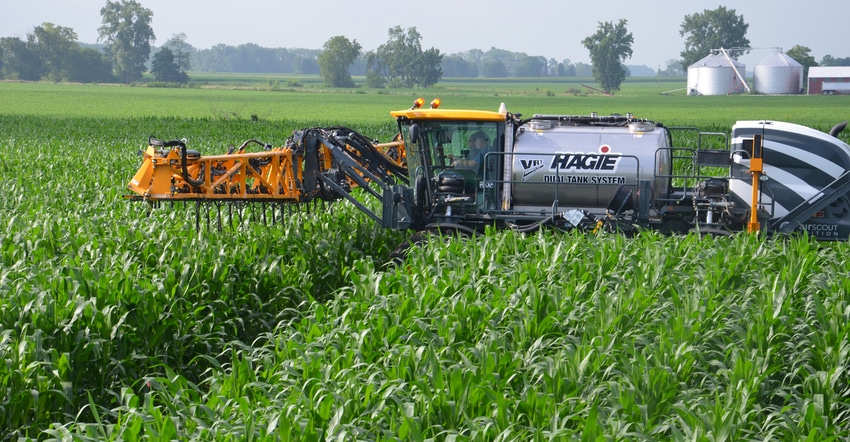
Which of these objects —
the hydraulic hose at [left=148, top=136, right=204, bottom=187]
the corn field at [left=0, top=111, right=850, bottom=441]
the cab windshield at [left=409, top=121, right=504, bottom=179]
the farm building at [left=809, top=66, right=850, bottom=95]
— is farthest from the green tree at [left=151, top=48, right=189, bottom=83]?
the corn field at [left=0, top=111, right=850, bottom=441]

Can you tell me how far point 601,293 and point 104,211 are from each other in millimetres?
9863

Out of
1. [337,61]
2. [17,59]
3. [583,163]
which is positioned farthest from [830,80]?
[17,59]

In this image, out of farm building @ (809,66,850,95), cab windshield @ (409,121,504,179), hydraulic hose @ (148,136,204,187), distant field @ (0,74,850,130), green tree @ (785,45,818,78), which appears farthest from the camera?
green tree @ (785,45,818,78)

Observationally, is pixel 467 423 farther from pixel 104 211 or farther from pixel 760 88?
pixel 760 88

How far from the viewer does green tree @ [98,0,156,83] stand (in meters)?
145

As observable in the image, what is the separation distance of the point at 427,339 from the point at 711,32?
140654 mm

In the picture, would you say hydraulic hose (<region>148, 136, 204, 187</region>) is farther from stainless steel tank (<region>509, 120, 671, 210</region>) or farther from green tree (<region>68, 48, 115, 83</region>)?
green tree (<region>68, 48, 115, 83</region>)

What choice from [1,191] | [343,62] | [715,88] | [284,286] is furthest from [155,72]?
[284,286]

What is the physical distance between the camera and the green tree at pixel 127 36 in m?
145

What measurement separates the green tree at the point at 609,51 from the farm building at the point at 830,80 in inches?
1041

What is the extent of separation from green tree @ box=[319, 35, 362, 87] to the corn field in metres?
127

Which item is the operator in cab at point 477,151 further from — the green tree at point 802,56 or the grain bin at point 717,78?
the green tree at point 802,56

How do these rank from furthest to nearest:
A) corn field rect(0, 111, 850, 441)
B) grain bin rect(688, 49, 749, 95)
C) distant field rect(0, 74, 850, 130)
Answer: grain bin rect(688, 49, 749, 95), distant field rect(0, 74, 850, 130), corn field rect(0, 111, 850, 441)

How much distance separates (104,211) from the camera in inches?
625
